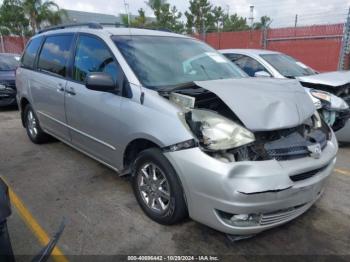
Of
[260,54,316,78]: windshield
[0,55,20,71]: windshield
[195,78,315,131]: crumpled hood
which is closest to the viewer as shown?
[195,78,315,131]: crumpled hood

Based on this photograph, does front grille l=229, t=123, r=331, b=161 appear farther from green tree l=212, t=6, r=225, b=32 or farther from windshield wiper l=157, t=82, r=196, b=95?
green tree l=212, t=6, r=225, b=32

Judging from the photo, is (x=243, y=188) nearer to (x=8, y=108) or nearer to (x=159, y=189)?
(x=159, y=189)

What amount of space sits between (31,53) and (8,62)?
208 inches

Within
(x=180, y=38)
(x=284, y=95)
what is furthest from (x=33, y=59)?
(x=284, y=95)

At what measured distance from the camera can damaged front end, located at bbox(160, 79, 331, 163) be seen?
257 cm

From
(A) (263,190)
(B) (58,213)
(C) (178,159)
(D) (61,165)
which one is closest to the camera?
(A) (263,190)

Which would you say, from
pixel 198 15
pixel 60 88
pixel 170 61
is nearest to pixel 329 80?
pixel 170 61

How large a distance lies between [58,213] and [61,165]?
55.5 inches

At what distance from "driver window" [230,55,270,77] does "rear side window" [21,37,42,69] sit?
3933 millimetres

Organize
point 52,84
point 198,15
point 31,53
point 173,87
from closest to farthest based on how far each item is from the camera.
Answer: point 173,87 < point 52,84 < point 31,53 < point 198,15

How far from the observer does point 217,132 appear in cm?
261

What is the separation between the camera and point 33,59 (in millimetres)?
5211

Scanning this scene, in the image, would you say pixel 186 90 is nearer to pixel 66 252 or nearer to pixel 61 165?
pixel 66 252

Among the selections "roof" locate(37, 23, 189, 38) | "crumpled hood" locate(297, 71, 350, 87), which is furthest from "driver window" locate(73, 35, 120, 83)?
"crumpled hood" locate(297, 71, 350, 87)
